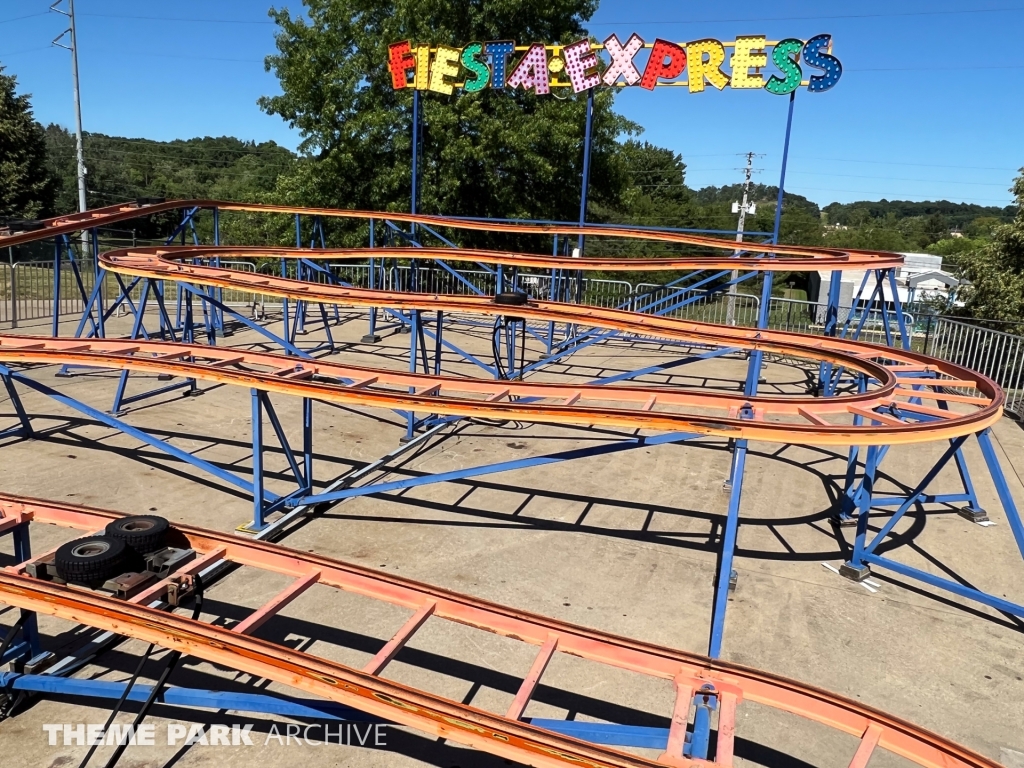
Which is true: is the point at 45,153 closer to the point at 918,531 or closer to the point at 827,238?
the point at 918,531

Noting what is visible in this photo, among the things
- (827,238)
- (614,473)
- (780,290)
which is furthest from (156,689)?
(827,238)

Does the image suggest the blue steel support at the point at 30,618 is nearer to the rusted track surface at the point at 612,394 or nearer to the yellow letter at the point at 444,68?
the rusted track surface at the point at 612,394

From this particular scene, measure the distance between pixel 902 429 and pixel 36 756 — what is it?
6038 mm

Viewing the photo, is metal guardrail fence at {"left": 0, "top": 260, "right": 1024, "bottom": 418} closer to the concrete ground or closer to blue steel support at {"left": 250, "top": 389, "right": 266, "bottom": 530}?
the concrete ground

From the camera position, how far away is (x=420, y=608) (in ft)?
13.2

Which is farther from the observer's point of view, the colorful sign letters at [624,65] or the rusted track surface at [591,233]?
the colorful sign letters at [624,65]

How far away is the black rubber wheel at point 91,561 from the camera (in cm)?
397

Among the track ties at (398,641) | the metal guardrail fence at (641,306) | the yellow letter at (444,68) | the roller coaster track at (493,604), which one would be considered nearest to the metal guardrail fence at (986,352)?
the metal guardrail fence at (641,306)

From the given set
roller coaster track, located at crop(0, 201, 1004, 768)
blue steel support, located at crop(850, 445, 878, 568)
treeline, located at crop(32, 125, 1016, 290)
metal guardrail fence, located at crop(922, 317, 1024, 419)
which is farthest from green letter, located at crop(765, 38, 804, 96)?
treeline, located at crop(32, 125, 1016, 290)

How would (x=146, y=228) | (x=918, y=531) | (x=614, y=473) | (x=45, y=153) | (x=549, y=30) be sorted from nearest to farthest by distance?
1. (x=918, y=531)
2. (x=614, y=473)
3. (x=549, y=30)
4. (x=45, y=153)
5. (x=146, y=228)

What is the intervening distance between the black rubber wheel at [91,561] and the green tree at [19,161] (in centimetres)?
4537

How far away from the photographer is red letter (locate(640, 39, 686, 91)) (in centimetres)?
1714

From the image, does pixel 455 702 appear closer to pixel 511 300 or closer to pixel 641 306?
pixel 511 300

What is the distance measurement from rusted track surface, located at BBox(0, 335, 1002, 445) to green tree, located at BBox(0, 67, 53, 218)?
137 feet
